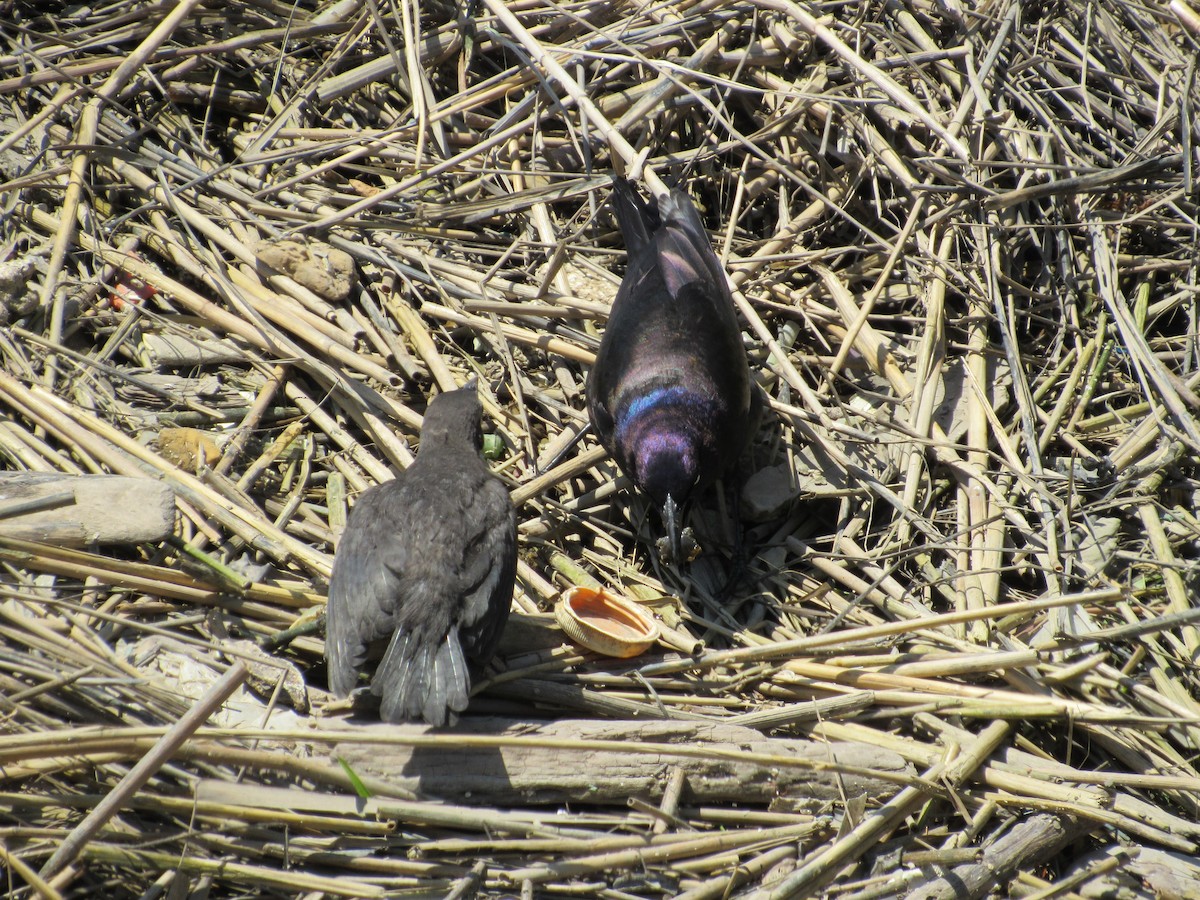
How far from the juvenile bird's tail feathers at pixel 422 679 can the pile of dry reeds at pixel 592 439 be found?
0.14m

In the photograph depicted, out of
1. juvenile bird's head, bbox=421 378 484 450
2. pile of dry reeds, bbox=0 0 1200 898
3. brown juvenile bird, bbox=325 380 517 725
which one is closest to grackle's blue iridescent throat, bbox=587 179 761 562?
pile of dry reeds, bbox=0 0 1200 898

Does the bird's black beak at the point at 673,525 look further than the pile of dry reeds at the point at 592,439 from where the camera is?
Yes

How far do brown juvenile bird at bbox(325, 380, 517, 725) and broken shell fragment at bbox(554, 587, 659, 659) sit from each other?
28cm

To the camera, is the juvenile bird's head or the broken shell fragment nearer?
the broken shell fragment

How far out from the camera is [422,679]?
3080 millimetres

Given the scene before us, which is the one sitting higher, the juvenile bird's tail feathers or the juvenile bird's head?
the juvenile bird's head

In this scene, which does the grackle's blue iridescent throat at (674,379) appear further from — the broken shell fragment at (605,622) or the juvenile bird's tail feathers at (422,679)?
the juvenile bird's tail feathers at (422,679)

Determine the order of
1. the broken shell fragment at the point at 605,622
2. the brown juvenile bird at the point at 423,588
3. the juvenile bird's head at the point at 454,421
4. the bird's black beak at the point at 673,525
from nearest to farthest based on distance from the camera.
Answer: the brown juvenile bird at the point at 423,588, the broken shell fragment at the point at 605,622, the bird's black beak at the point at 673,525, the juvenile bird's head at the point at 454,421

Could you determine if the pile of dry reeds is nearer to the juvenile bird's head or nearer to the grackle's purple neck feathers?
the juvenile bird's head

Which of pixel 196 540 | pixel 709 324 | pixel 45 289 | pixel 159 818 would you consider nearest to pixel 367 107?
pixel 45 289

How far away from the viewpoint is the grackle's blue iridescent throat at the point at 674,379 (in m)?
3.96

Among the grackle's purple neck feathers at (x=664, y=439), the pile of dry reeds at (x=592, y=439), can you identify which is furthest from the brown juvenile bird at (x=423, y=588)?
the grackle's purple neck feathers at (x=664, y=439)

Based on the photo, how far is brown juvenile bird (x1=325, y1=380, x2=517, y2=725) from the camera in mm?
3084

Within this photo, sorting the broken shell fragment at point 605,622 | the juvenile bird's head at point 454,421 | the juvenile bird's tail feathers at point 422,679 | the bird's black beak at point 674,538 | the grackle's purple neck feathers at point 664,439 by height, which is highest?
the juvenile bird's head at point 454,421
